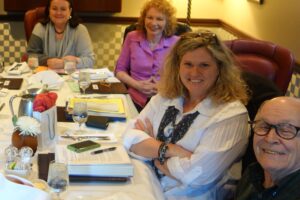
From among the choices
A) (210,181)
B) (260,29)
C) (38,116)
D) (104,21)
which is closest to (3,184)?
(38,116)

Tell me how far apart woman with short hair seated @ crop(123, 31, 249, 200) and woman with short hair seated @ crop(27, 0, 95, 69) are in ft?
5.36

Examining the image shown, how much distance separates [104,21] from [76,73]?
2.08 metres

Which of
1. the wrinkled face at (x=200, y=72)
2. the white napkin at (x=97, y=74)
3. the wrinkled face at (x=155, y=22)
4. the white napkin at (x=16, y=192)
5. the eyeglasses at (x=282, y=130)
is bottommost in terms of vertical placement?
the white napkin at (x=97, y=74)

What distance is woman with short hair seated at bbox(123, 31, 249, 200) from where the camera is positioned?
1638mm

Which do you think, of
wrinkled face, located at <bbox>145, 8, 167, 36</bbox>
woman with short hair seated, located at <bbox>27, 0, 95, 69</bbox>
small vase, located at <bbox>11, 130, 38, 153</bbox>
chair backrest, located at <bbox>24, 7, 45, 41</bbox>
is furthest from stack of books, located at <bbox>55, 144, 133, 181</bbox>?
chair backrest, located at <bbox>24, 7, 45, 41</bbox>

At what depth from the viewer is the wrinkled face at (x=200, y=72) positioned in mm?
1818

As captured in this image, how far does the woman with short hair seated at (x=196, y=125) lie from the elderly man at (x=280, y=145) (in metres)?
0.25

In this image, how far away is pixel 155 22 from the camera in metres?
3.11

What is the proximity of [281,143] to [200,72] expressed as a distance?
593 mm

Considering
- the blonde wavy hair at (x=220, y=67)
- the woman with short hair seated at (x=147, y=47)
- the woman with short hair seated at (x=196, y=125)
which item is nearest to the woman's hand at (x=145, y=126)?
the woman with short hair seated at (x=196, y=125)

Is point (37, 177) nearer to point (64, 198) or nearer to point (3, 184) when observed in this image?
point (64, 198)

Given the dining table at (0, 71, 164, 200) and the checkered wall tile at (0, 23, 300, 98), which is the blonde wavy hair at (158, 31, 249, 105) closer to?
the dining table at (0, 71, 164, 200)

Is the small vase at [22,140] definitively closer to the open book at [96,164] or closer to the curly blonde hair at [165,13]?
the open book at [96,164]

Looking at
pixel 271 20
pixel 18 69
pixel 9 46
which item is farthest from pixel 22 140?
pixel 9 46
